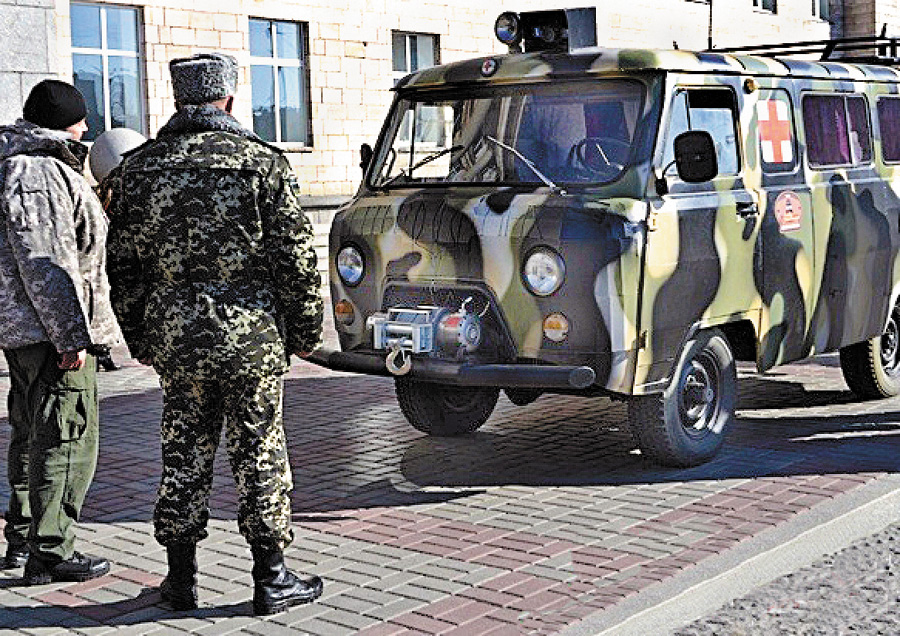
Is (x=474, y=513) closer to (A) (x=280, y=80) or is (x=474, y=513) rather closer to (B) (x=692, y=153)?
(B) (x=692, y=153)

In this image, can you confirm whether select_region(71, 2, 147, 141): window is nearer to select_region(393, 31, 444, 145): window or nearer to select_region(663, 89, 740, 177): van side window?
select_region(393, 31, 444, 145): window

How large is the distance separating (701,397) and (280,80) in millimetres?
12566

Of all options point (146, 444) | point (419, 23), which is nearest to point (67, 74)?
point (419, 23)

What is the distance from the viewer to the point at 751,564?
19.3ft

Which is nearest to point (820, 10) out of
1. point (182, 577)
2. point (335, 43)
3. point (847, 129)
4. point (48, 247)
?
point (335, 43)

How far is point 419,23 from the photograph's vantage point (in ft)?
70.1

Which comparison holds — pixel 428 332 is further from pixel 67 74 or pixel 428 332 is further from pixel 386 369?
pixel 67 74

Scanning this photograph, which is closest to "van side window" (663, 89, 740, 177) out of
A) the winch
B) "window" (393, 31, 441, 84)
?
the winch

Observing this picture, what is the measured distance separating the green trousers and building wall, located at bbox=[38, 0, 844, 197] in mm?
10465

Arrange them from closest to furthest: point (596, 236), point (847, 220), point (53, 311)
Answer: point (53, 311), point (596, 236), point (847, 220)

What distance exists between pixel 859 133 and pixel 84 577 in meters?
5.71

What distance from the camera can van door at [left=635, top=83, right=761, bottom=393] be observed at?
7.33 meters

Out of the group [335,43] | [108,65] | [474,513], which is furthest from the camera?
[335,43]

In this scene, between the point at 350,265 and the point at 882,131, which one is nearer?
the point at 350,265
